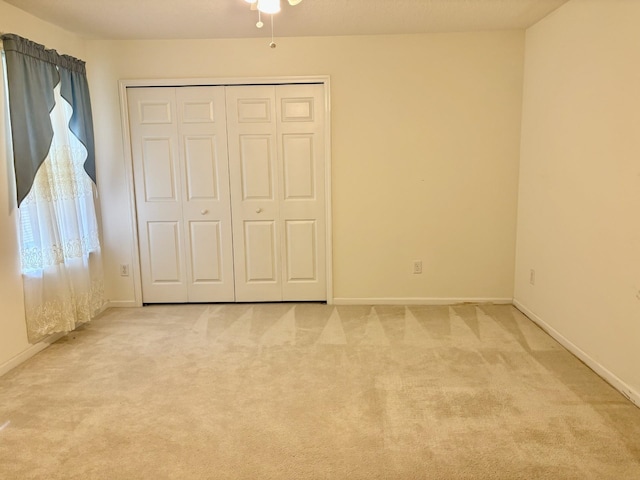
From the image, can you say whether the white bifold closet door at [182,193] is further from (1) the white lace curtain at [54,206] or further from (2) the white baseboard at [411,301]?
(2) the white baseboard at [411,301]

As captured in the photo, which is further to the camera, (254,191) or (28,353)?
(254,191)

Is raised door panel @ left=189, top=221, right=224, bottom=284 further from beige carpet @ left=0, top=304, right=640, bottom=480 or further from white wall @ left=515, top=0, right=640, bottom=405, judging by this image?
white wall @ left=515, top=0, right=640, bottom=405

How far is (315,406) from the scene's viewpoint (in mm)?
2568

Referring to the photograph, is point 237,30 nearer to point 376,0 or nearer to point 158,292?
point 376,0

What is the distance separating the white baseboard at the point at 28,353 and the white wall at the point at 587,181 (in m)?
3.78

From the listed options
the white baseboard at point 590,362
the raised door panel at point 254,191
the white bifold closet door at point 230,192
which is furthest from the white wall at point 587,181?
the raised door panel at point 254,191

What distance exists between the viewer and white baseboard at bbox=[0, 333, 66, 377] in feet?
10.00


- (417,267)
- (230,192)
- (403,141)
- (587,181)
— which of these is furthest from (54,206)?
(587,181)

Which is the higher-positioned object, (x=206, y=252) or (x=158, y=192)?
(x=158, y=192)

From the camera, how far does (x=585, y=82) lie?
301cm

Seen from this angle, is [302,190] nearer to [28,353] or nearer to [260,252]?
[260,252]

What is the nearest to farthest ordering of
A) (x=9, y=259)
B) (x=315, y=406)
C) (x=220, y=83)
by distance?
(x=315, y=406) → (x=9, y=259) → (x=220, y=83)

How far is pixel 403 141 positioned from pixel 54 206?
9.40 feet

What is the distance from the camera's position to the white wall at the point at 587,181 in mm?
2592
